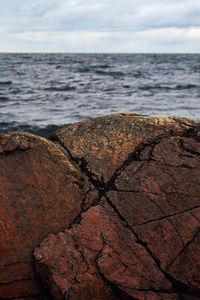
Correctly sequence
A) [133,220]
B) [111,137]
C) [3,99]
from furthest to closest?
[3,99], [111,137], [133,220]

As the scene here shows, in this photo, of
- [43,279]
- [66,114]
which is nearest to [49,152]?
[43,279]

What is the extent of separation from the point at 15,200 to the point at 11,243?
403mm

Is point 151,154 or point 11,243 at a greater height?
point 151,154

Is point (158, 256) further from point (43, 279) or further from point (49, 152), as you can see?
point (49, 152)

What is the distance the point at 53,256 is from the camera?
153 inches

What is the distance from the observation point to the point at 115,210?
164 inches

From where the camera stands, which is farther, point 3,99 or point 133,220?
point 3,99

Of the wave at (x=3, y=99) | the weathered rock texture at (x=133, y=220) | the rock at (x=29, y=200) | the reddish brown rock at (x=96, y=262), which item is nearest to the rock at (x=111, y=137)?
the weathered rock texture at (x=133, y=220)

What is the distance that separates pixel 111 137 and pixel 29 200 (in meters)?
1.08

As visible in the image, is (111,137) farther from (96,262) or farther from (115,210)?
(96,262)

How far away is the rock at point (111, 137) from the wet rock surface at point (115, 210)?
10 millimetres

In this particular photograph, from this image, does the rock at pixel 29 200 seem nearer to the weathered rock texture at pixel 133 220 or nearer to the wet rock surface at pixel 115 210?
the wet rock surface at pixel 115 210

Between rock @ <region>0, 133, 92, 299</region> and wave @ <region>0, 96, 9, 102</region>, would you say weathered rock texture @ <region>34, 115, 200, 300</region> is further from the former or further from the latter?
wave @ <region>0, 96, 9, 102</region>

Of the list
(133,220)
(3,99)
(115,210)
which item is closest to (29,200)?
(115,210)
